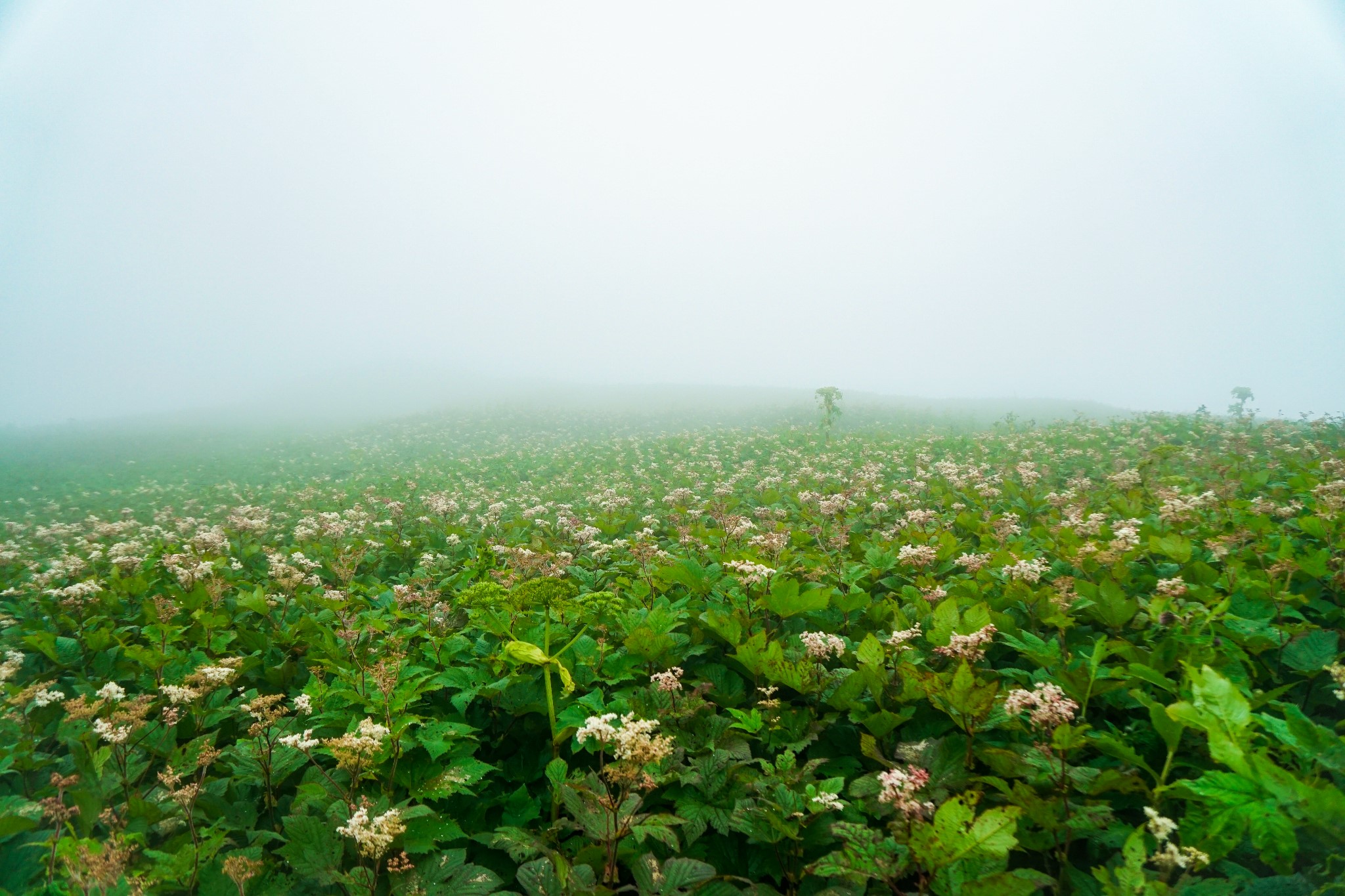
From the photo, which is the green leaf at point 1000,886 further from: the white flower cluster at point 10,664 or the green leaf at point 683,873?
the white flower cluster at point 10,664

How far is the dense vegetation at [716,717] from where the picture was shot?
2258 millimetres

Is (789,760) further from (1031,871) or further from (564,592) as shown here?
(564,592)

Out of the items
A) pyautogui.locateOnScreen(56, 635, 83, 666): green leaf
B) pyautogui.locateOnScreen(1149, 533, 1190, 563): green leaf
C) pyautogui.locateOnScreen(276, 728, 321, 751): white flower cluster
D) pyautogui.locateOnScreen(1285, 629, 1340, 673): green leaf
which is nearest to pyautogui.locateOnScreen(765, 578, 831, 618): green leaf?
pyautogui.locateOnScreen(1285, 629, 1340, 673): green leaf

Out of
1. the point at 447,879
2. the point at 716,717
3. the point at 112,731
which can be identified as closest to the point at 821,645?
the point at 716,717

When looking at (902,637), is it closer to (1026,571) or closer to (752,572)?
(752,572)

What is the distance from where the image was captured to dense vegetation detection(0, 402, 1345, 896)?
2258mm

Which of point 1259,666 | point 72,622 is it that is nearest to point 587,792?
point 1259,666

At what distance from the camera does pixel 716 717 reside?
3.17 meters

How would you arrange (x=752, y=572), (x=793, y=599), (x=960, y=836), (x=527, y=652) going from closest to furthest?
(x=960, y=836)
(x=527, y=652)
(x=793, y=599)
(x=752, y=572)

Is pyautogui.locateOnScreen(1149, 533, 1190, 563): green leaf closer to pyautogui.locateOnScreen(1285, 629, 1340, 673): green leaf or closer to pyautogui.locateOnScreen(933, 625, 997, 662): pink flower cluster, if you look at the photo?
pyautogui.locateOnScreen(1285, 629, 1340, 673): green leaf

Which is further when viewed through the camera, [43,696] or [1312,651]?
[43,696]

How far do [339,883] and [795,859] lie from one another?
7.23ft

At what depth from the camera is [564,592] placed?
3.51 m

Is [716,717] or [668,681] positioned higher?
[668,681]
